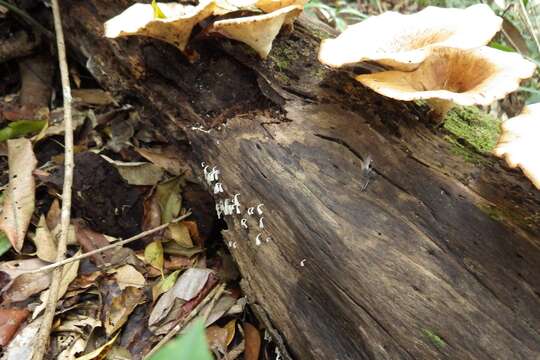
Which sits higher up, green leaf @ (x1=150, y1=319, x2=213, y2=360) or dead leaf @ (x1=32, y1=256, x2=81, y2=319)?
green leaf @ (x1=150, y1=319, x2=213, y2=360)

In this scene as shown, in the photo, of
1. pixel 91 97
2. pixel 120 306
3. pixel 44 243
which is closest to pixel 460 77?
pixel 120 306

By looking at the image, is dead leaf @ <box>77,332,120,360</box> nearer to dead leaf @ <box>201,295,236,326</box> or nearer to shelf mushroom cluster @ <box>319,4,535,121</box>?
dead leaf @ <box>201,295,236,326</box>

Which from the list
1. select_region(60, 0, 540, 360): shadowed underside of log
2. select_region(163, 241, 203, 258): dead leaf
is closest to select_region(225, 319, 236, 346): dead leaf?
select_region(60, 0, 540, 360): shadowed underside of log

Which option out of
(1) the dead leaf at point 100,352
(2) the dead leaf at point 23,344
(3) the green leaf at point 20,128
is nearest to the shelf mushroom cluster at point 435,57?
(1) the dead leaf at point 100,352

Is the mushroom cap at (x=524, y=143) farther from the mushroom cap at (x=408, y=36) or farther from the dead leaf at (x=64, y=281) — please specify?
the dead leaf at (x=64, y=281)

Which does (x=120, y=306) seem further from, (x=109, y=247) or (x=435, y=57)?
(x=435, y=57)

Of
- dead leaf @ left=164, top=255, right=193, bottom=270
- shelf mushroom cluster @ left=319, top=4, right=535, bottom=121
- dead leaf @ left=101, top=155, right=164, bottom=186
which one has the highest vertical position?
shelf mushroom cluster @ left=319, top=4, right=535, bottom=121
